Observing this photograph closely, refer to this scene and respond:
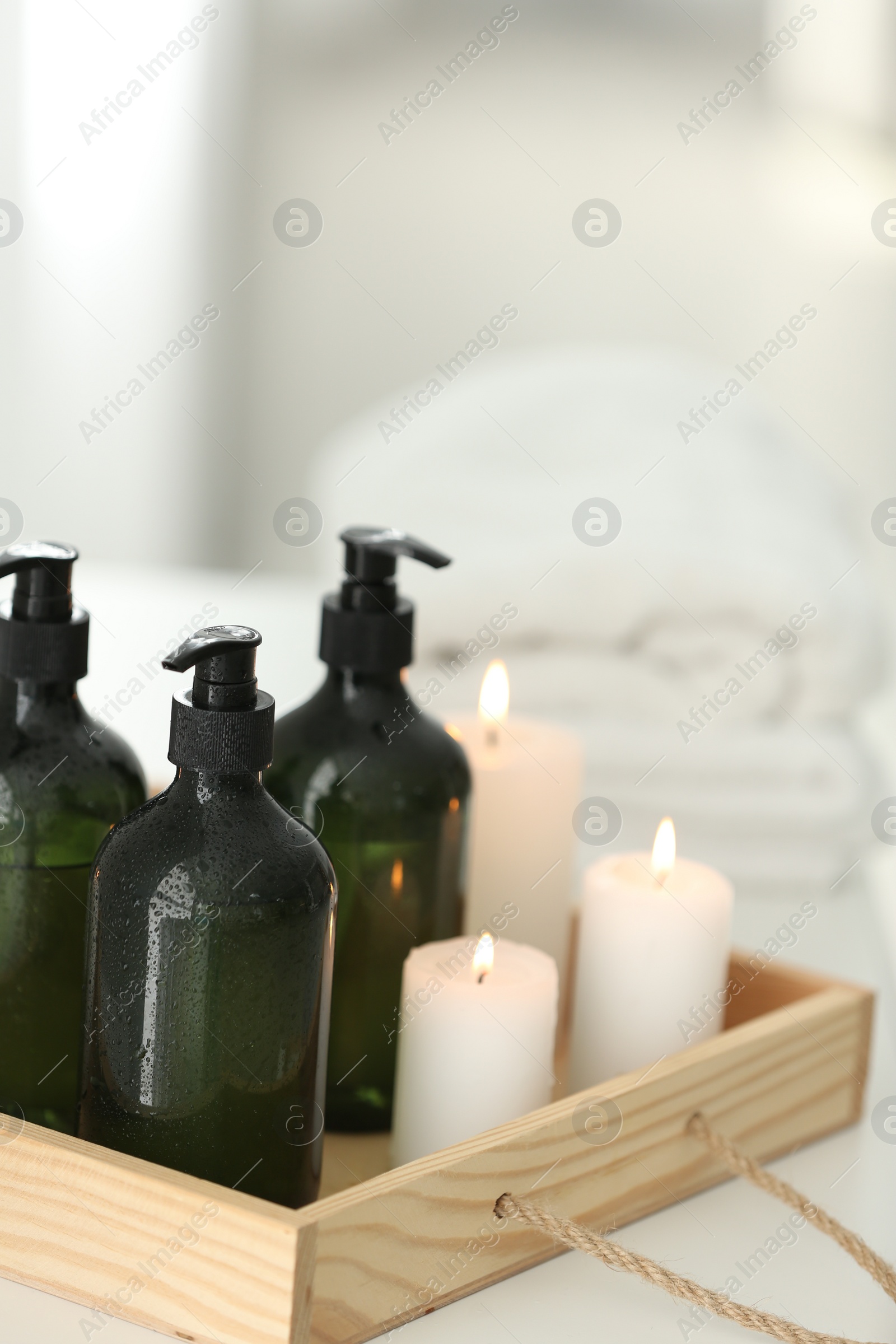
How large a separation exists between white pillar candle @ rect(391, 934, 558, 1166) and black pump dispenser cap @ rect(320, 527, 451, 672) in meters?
0.13

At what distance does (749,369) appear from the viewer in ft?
5.06

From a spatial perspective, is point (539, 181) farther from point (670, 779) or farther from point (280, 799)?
point (280, 799)

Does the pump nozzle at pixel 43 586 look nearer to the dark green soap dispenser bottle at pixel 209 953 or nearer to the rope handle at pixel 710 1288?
the dark green soap dispenser bottle at pixel 209 953

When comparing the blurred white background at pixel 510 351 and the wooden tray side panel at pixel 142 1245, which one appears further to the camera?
the blurred white background at pixel 510 351

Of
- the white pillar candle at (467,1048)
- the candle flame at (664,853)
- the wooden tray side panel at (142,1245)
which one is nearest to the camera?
the wooden tray side panel at (142,1245)

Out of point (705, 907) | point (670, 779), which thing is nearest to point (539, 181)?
point (670, 779)

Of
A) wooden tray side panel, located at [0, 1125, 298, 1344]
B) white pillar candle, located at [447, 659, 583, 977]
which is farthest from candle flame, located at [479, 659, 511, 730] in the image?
wooden tray side panel, located at [0, 1125, 298, 1344]

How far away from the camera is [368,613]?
62 cm

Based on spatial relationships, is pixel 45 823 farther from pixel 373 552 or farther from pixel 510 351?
pixel 510 351

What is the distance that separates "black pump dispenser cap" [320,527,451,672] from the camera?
612 millimetres

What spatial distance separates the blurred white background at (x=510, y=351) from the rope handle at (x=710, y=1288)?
451 millimetres

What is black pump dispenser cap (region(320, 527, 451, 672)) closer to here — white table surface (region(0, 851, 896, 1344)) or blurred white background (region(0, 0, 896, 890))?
white table surface (region(0, 851, 896, 1344))

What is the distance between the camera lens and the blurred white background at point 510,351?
107 centimetres

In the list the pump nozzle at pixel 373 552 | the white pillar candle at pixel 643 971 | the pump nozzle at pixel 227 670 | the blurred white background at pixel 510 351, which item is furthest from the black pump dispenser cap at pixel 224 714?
the blurred white background at pixel 510 351
